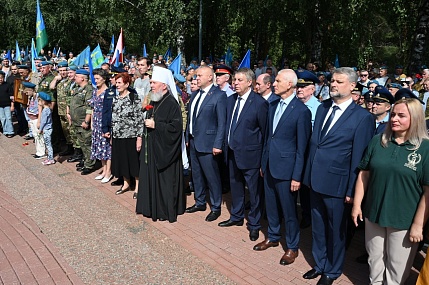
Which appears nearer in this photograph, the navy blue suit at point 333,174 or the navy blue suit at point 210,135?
the navy blue suit at point 333,174

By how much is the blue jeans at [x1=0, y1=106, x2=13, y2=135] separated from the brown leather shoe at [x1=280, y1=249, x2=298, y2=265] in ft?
32.1

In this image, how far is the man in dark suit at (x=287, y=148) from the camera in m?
4.48

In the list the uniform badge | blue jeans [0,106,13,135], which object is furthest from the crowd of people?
blue jeans [0,106,13,135]

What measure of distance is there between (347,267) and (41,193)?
16.5ft

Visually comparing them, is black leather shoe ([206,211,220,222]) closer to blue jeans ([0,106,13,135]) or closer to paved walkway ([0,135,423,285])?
paved walkway ([0,135,423,285])

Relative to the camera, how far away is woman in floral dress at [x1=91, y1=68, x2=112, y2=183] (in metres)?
7.23

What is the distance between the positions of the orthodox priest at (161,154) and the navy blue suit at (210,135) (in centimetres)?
29

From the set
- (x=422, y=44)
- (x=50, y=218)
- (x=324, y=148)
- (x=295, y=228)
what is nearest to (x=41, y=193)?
(x=50, y=218)

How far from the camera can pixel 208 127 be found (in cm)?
577

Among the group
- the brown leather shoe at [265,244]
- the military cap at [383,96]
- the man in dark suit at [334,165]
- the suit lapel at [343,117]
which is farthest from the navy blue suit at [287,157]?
the military cap at [383,96]

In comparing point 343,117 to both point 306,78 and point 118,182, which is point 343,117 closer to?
point 306,78

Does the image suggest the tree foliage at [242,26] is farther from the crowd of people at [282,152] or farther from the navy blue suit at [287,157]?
the navy blue suit at [287,157]

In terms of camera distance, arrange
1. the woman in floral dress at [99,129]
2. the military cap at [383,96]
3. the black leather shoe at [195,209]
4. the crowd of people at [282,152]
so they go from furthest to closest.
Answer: the woman in floral dress at [99,129]
the black leather shoe at [195,209]
the military cap at [383,96]
the crowd of people at [282,152]

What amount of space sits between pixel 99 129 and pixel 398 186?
5416 mm
